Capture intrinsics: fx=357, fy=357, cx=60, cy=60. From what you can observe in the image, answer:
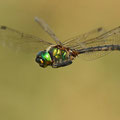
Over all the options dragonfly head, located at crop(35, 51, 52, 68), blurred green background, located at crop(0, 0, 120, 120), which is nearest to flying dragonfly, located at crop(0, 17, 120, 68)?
dragonfly head, located at crop(35, 51, 52, 68)

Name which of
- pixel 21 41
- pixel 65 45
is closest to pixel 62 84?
pixel 21 41

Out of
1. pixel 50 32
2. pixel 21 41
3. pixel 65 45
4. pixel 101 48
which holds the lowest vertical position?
pixel 101 48

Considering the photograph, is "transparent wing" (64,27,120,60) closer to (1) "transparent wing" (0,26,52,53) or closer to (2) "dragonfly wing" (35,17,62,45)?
(2) "dragonfly wing" (35,17,62,45)

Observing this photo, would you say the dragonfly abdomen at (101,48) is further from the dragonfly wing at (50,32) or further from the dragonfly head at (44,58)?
the dragonfly head at (44,58)

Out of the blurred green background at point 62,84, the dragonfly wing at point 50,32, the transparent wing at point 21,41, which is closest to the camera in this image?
the dragonfly wing at point 50,32

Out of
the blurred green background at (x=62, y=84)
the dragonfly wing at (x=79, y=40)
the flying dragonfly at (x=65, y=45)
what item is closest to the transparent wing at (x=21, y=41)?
the flying dragonfly at (x=65, y=45)

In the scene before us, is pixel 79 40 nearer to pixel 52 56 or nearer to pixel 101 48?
pixel 101 48
